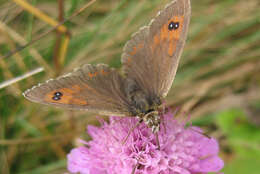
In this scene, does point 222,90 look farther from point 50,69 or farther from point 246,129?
point 50,69

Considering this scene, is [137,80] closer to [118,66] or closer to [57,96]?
[57,96]

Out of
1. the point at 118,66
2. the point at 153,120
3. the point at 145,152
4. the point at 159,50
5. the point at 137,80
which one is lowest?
the point at 145,152

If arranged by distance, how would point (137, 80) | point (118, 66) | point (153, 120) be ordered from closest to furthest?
point (153, 120), point (137, 80), point (118, 66)

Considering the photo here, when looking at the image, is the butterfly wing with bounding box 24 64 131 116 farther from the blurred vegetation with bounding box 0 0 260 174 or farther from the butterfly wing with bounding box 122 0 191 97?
the blurred vegetation with bounding box 0 0 260 174

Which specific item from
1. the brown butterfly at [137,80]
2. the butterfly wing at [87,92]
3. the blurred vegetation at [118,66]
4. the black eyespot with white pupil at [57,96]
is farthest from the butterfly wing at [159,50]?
the blurred vegetation at [118,66]

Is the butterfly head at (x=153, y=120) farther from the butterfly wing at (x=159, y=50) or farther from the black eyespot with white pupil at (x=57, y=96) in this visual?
the black eyespot with white pupil at (x=57, y=96)

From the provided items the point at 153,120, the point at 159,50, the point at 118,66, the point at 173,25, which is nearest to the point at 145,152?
the point at 153,120

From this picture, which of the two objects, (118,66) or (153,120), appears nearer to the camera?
(153,120)
